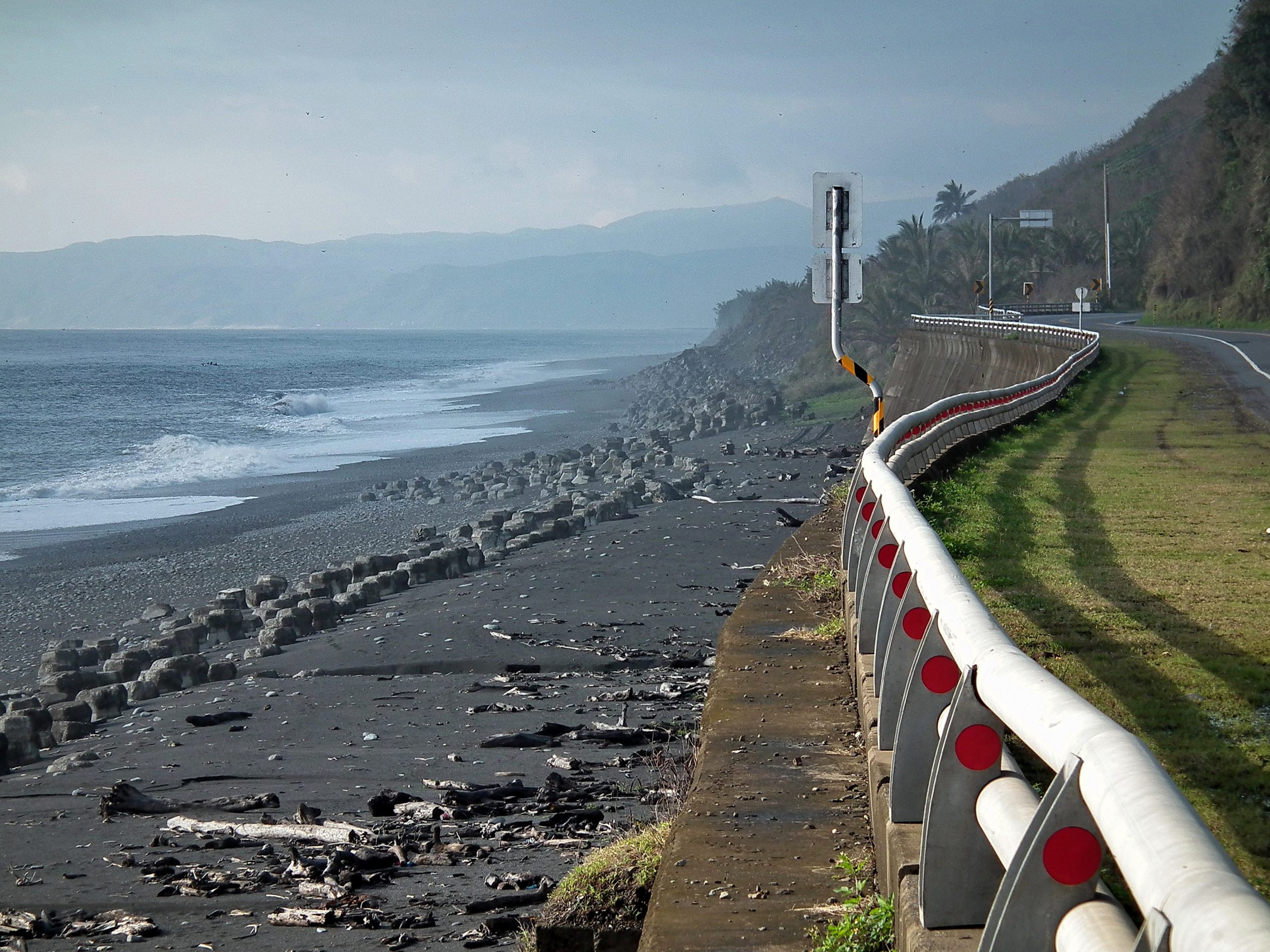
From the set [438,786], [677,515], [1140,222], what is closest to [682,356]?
[1140,222]

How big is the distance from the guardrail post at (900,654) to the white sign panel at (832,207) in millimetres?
6676

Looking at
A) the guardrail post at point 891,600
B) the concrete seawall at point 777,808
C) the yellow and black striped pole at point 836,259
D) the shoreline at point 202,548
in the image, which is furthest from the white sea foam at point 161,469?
the guardrail post at point 891,600

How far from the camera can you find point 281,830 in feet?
23.9

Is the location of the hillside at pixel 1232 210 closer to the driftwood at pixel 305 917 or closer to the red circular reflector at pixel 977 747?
the driftwood at pixel 305 917

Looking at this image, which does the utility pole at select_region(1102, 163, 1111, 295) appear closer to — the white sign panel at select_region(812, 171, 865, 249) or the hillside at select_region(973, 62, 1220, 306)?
the hillside at select_region(973, 62, 1220, 306)

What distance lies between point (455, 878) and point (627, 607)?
7.97 m

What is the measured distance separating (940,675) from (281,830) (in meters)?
5.22

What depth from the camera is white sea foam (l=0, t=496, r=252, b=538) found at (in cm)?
3042

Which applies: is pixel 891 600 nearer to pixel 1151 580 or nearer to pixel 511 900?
pixel 511 900

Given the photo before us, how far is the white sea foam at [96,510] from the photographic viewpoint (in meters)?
30.4

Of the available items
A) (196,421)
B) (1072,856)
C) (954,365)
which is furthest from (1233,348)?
(196,421)

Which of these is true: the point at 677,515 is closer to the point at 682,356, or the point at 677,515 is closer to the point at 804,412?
the point at 804,412

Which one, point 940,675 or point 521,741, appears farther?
point 521,741

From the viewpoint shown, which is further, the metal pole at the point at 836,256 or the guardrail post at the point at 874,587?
the metal pole at the point at 836,256
